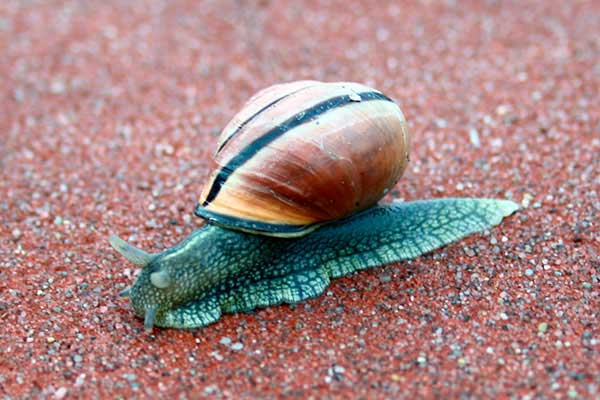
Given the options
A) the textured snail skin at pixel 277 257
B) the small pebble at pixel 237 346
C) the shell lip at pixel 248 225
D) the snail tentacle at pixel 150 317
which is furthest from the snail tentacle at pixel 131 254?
the small pebble at pixel 237 346

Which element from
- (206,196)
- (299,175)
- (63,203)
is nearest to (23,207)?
(63,203)

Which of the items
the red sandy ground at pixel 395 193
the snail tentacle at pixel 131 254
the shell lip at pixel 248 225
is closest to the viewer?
the red sandy ground at pixel 395 193

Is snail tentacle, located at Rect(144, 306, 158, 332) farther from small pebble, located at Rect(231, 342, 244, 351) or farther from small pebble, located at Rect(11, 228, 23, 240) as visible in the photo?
small pebble, located at Rect(11, 228, 23, 240)

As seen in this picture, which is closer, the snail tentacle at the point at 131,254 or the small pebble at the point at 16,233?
the snail tentacle at the point at 131,254

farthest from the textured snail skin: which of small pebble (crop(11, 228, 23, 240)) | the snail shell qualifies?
small pebble (crop(11, 228, 23, 240))

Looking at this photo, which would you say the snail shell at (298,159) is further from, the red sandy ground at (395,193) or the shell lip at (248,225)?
the red sandy ground at (395,193)
